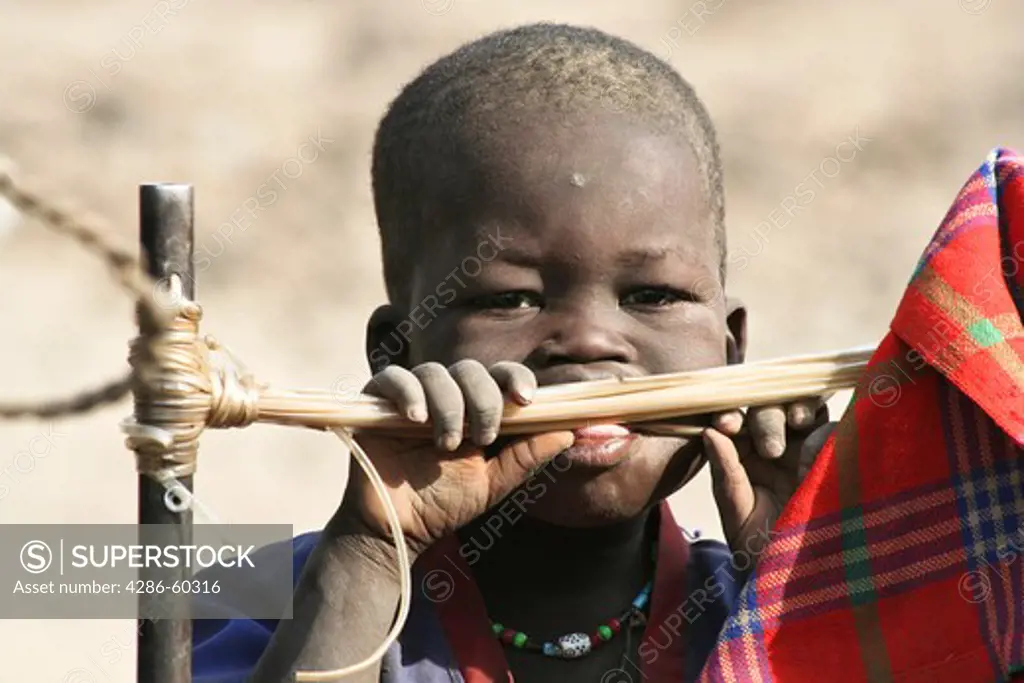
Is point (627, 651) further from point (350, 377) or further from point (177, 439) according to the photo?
point (350, 377)

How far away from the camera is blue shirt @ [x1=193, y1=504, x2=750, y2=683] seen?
2389mm

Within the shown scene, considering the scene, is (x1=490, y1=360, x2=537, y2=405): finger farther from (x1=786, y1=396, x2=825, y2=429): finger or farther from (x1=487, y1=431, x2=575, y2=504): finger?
(x1=786, y1=396, x2=825, y2=429): finger

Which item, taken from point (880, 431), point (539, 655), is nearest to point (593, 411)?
point (880, 431)

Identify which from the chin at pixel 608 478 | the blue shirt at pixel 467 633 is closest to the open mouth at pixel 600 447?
the chin at pixel 608 478

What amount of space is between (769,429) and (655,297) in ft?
0.88

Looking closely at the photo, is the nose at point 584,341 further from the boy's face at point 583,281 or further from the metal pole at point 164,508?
the metal pole at point 164,508

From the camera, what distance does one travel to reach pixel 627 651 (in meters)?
2.51

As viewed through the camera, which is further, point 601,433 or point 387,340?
point 387,340

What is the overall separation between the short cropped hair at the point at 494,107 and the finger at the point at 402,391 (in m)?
0.46

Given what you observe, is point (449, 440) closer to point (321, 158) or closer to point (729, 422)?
point (729, 422)

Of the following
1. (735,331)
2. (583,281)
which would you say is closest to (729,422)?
(583,281)

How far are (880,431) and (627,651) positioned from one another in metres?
0.53

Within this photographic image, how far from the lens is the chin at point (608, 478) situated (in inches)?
90.9

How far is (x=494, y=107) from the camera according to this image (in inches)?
99.1
